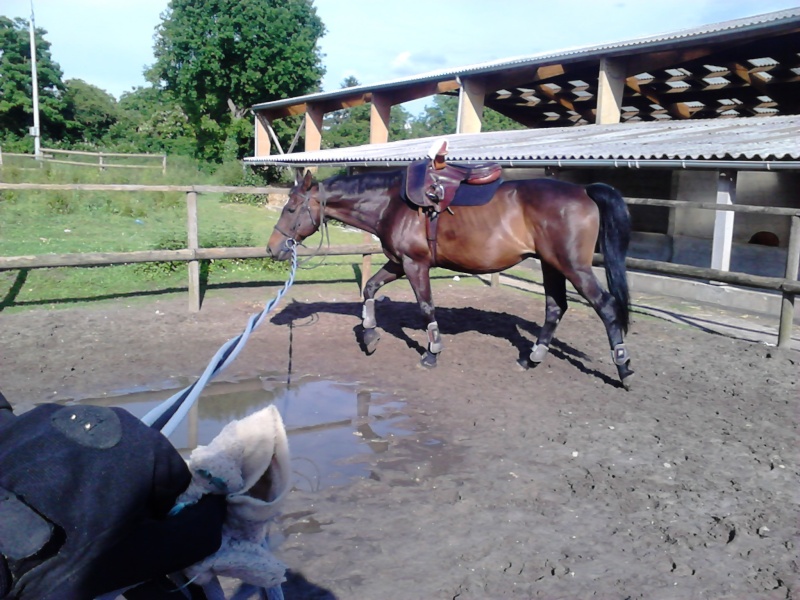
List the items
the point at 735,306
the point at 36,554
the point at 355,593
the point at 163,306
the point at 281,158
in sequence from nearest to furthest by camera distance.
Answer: the point at 36,554 < the point at 355,593 < the point at 163,306 < the point at 735,306 < the point at 281,158

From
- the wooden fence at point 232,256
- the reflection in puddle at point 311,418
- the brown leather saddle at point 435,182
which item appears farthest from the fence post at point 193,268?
the brown leather saddle at point 435,182

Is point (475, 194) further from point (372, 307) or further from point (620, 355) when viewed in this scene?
point (620, 355)

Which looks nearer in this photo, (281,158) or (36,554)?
(36,554)

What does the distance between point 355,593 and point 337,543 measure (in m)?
0.43

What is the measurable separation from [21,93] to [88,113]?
755cm

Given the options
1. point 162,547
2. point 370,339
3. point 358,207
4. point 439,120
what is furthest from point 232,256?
point 439,120

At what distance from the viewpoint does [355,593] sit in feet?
9.50

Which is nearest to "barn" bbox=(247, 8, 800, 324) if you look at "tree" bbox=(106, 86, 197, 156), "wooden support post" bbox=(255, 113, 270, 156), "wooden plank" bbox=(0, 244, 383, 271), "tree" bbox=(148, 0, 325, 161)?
"wooden plank" bbox=(0, 244, 383, 271)

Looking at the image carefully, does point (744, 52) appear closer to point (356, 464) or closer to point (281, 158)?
point (281, 158)

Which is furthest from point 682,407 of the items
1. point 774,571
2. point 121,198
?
point 121,198

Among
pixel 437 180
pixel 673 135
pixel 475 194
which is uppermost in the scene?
pixel 673 135

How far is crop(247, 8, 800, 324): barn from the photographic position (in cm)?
1028

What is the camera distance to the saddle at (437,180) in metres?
6.41

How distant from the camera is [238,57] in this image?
37312mm
